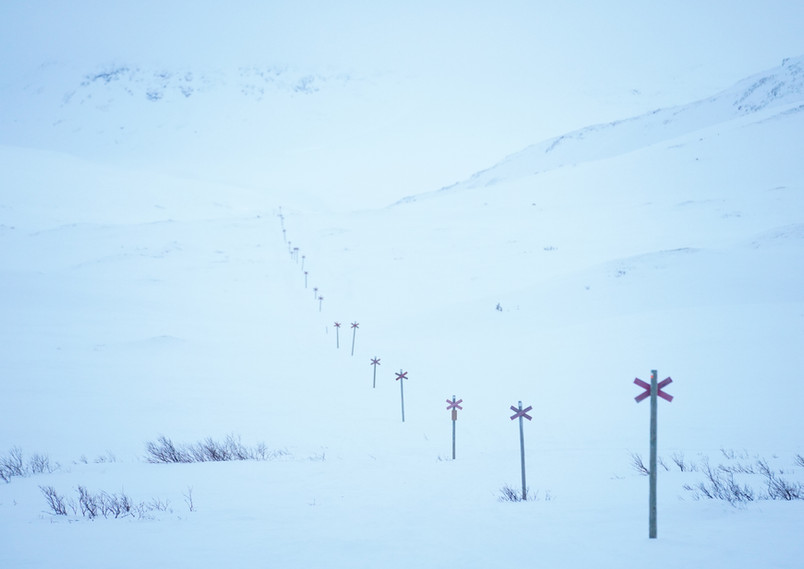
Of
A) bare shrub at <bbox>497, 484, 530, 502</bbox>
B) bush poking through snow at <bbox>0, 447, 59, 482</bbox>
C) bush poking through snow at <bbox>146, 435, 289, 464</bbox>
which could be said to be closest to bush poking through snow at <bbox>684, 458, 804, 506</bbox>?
bare shrub at <bbox>497, 484, 530, 502</bbox>

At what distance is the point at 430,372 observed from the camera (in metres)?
20.8

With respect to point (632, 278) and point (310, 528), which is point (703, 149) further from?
point (310, 528)

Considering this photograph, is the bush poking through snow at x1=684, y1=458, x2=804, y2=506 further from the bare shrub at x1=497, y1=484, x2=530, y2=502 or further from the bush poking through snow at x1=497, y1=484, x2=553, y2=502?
the bare shrub at x1=497, y1=484, x2=530, y2=502

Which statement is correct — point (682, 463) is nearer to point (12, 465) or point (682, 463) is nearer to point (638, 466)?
point (638, 466)

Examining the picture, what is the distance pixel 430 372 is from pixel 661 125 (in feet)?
224

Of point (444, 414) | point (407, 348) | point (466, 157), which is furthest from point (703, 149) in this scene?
point (466, 157)

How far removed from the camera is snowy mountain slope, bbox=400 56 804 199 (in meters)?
66.9

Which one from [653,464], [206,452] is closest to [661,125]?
[206,452]

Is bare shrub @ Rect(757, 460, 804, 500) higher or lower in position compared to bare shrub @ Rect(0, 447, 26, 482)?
higher

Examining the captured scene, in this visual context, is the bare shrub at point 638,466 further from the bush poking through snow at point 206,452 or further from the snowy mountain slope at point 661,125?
the snowy mountain slope at point 661,125

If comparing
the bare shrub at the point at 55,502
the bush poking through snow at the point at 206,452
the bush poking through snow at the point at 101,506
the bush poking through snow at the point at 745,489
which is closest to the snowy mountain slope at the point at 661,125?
the bush poking through snow at the point at 745,489

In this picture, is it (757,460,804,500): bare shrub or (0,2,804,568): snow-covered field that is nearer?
(0,2,804,568): snow-covered field

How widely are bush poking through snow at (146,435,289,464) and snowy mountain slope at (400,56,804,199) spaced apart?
6504cm

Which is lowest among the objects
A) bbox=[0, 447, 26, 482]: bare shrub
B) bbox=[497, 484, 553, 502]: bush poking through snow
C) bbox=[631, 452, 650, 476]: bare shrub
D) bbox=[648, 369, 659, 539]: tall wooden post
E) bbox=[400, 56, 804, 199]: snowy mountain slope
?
bbox=[0, 447, 26, 482]: bare shrub
